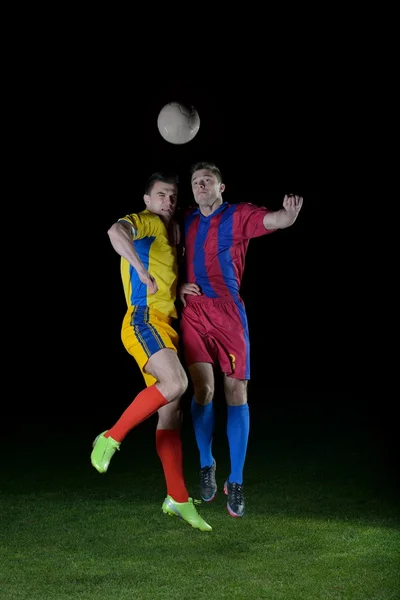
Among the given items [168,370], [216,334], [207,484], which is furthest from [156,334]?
[207,484]

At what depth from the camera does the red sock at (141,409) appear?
3775 mm

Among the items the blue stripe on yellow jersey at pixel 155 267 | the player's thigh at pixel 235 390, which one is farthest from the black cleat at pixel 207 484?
the blue stripe on yellow jersey at pixel 155 267

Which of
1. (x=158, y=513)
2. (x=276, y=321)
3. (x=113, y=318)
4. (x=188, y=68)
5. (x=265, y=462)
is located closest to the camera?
(x=158, y=513)

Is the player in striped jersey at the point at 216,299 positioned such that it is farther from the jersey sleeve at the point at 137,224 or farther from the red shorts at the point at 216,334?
the jersey sleeve at the point at 137,224

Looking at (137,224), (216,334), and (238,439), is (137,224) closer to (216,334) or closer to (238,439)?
(216,334)

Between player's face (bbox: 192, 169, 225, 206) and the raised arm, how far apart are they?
0.53 metres

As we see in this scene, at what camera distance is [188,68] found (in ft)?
27.9

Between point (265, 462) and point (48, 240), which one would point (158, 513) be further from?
point (48, 240)

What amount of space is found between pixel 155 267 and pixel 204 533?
1.29 meters

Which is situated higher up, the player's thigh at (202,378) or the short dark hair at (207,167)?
the short dark hair at (207,167)

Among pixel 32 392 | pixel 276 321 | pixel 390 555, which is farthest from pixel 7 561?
pixel 276 321

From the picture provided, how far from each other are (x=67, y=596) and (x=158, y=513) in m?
1.33

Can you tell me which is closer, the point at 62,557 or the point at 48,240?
the point at 62,557

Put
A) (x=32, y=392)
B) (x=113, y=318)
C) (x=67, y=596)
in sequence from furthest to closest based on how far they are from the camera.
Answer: (x=113, y=318) → (x=32, y=392) → (x=67, y=596)
